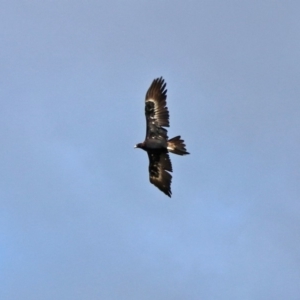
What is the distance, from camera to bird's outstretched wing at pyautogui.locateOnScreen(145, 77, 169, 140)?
65.9 meters

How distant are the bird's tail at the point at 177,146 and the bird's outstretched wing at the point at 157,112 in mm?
857

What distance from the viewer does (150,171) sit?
224ft

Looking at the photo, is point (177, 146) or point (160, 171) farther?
point (160, 171)

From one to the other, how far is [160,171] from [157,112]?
13.3 feet

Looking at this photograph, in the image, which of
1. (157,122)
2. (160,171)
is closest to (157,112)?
(157,122)

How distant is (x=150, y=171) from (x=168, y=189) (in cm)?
168

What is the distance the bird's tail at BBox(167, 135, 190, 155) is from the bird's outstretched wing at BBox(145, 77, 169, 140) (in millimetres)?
857

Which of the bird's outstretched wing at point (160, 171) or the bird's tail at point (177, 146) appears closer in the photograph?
the bird's tail at point (177, 146)

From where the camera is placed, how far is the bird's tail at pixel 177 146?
65.0 m

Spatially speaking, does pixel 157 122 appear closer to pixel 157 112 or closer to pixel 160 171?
pixel 157 112

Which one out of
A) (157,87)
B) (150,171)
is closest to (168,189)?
(150,171)

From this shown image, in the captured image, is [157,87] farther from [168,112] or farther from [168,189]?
[168,189]

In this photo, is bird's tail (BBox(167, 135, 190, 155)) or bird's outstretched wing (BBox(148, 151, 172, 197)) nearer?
bird's tail (BBox(167, 135, 190, 155))

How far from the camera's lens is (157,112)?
66.0 metres
